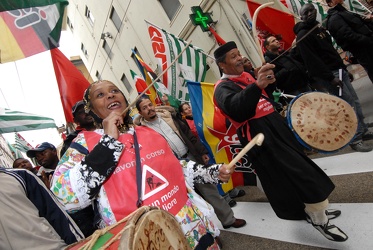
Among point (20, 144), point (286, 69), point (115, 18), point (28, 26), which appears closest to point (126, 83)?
point (115, 18)

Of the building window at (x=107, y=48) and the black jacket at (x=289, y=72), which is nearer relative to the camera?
the black jacket at (x=289, y=72)

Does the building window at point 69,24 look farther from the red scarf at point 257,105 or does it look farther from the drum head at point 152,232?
the drum head at point 152,232

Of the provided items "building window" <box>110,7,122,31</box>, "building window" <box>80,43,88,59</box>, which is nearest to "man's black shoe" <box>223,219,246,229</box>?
"building window" <box>110,7,122,31</box>

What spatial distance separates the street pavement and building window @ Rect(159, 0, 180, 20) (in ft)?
30.6

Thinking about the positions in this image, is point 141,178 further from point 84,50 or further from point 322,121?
point 84,50

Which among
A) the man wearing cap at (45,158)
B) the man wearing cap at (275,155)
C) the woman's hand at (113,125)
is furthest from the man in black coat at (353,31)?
the man wearing cap at (45,158)

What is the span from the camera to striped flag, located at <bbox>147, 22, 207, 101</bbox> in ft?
18.2

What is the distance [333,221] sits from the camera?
2449 millimetres

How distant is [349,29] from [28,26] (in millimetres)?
4147

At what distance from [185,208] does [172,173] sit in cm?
19

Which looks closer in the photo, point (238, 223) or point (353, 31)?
point (238, 223)

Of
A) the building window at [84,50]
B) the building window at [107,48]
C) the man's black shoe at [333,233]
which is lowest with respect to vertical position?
the man's black shoe at [333,233]

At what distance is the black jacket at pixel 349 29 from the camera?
11.6 ft

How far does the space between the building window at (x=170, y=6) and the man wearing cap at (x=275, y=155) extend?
9.67 metres
